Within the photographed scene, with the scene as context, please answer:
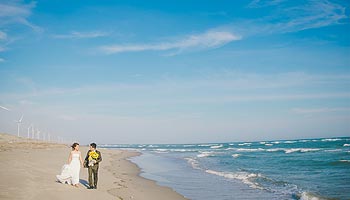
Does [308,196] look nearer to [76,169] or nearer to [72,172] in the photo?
[76,169]

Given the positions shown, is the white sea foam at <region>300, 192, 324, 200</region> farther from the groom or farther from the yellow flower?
the yellow flower

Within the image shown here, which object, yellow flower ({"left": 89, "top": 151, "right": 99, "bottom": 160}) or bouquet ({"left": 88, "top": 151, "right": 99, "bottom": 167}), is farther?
yellow flower ({"left": 89, "top": 151, "right": 99, "bottom": 160})

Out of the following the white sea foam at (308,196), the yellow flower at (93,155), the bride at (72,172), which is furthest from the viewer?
the yellow flower at (93,155)

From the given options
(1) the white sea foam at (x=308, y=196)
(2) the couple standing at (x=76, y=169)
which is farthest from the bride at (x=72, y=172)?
(1) the white sea foam at (x=308, y=196)

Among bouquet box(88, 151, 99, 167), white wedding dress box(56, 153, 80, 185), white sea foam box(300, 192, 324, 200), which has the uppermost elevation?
bouquet box(88, 151, 99, 167)

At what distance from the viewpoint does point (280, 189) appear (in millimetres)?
15211

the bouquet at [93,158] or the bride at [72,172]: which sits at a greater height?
the bouquet at [93,158]

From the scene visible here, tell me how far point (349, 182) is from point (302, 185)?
2420 millimetres

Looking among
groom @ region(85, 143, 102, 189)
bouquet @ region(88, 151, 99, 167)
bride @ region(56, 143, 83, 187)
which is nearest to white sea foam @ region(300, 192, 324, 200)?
groom @ region(85, 143, 102, 189)

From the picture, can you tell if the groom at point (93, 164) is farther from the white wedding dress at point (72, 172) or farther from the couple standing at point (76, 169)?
the white wedding dress at point (72, 172)

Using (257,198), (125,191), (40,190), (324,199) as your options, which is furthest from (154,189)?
(324,199)

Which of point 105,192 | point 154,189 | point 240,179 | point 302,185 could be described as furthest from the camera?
point 240,179

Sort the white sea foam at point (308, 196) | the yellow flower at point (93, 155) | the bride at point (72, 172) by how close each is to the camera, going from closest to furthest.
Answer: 1. the bride at point (72, 172)
2. the white sea foam at point (308, 196)
3. the yellow flower at point (93, 155)

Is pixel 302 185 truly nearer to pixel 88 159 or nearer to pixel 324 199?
pixel 324 199
